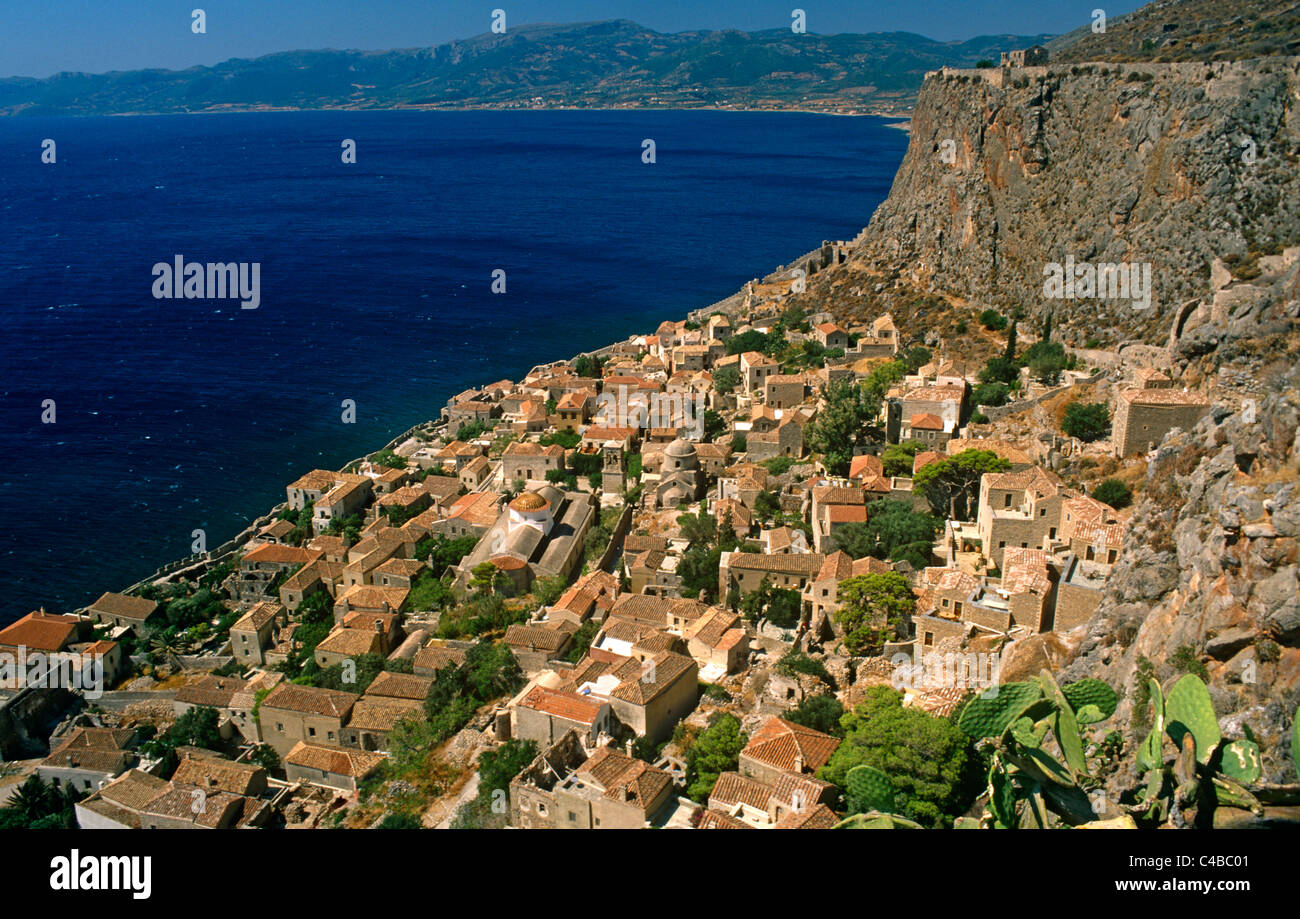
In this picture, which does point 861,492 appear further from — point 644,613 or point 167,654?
point 167,654

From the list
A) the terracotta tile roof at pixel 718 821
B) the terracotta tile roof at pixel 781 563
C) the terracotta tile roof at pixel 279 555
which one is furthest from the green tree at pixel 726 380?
the terracotta tile roof at pixel 718 821

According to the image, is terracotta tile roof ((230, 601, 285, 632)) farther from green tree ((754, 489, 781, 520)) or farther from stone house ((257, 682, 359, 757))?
green tree ((754, 489, 781, 520))

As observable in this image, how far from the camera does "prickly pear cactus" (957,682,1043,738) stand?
849 cm

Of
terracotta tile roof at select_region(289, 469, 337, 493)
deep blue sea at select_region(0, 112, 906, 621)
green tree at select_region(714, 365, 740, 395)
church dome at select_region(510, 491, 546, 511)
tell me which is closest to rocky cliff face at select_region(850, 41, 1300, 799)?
green tree at select_region(714, 365, 740, 395)

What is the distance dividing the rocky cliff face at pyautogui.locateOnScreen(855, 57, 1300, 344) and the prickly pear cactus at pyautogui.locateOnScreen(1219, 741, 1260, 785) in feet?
121

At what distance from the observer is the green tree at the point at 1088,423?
109 ft

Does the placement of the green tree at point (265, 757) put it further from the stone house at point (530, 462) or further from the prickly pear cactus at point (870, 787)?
the prickly pear cactus at point (870, 787)

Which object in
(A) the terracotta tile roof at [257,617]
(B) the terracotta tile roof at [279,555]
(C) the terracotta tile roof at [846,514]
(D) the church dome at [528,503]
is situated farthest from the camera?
(B) the terracotta tile roof at [279,555]

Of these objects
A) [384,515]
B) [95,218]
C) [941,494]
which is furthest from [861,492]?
[95,218]

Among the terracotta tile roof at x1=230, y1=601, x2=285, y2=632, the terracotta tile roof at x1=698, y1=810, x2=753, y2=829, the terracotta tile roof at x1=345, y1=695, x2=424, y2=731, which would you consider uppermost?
the terracotta tile roof at x1=698, y1=810, x2=753, y2=829

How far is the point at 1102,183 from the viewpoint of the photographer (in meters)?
50.0

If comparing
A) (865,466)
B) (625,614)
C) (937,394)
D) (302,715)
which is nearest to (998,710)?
(625,614)

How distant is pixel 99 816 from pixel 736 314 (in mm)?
54084

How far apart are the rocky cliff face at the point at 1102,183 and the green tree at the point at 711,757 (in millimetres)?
29421
